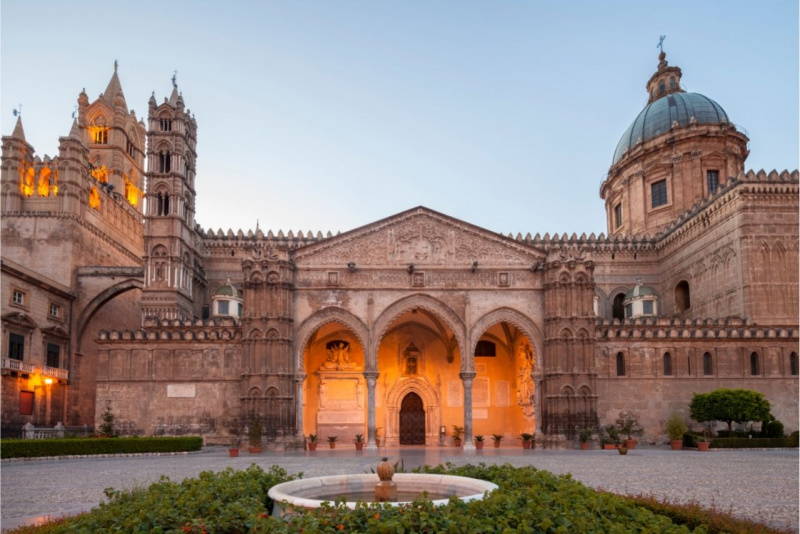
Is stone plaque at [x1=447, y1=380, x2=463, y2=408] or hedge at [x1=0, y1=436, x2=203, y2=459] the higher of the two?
stone plaque at [x1=447, y1=380, x2=463, y2=408]

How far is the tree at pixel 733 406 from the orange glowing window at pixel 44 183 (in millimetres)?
44405

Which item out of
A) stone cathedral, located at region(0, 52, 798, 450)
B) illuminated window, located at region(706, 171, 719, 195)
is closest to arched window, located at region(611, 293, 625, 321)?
stone cathedral, located at region(0, 52, 798, 450)

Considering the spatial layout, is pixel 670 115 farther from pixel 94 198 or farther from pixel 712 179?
pixel 94 198

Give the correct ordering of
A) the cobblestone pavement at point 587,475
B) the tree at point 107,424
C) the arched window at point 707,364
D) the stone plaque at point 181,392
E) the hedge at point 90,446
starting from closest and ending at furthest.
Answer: the cobblestone pavement at point 587,475 → the hedge at point 90,446 → the tree at point 107,424 → the stone plaque at point 181,392 → the arched window at point 707,364

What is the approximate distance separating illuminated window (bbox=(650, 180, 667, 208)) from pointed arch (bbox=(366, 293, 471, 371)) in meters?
26.9

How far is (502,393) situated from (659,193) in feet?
79.9

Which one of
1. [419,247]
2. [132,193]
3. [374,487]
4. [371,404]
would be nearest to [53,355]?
[371,404]

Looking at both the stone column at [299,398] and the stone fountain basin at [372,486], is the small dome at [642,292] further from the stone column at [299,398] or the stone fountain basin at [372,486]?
the stone fountain basin at [372,486]

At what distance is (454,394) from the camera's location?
136 ft

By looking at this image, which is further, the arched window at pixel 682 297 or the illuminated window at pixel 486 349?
the arched window at pixel 682 297

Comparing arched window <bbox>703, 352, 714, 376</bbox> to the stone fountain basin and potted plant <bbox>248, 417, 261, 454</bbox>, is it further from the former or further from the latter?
the stone fountain basin

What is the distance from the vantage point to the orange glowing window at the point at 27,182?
48.2m

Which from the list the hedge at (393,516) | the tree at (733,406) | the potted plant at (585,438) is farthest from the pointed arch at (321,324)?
the hedge at (393,516)

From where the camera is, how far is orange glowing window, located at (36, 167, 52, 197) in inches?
1893
